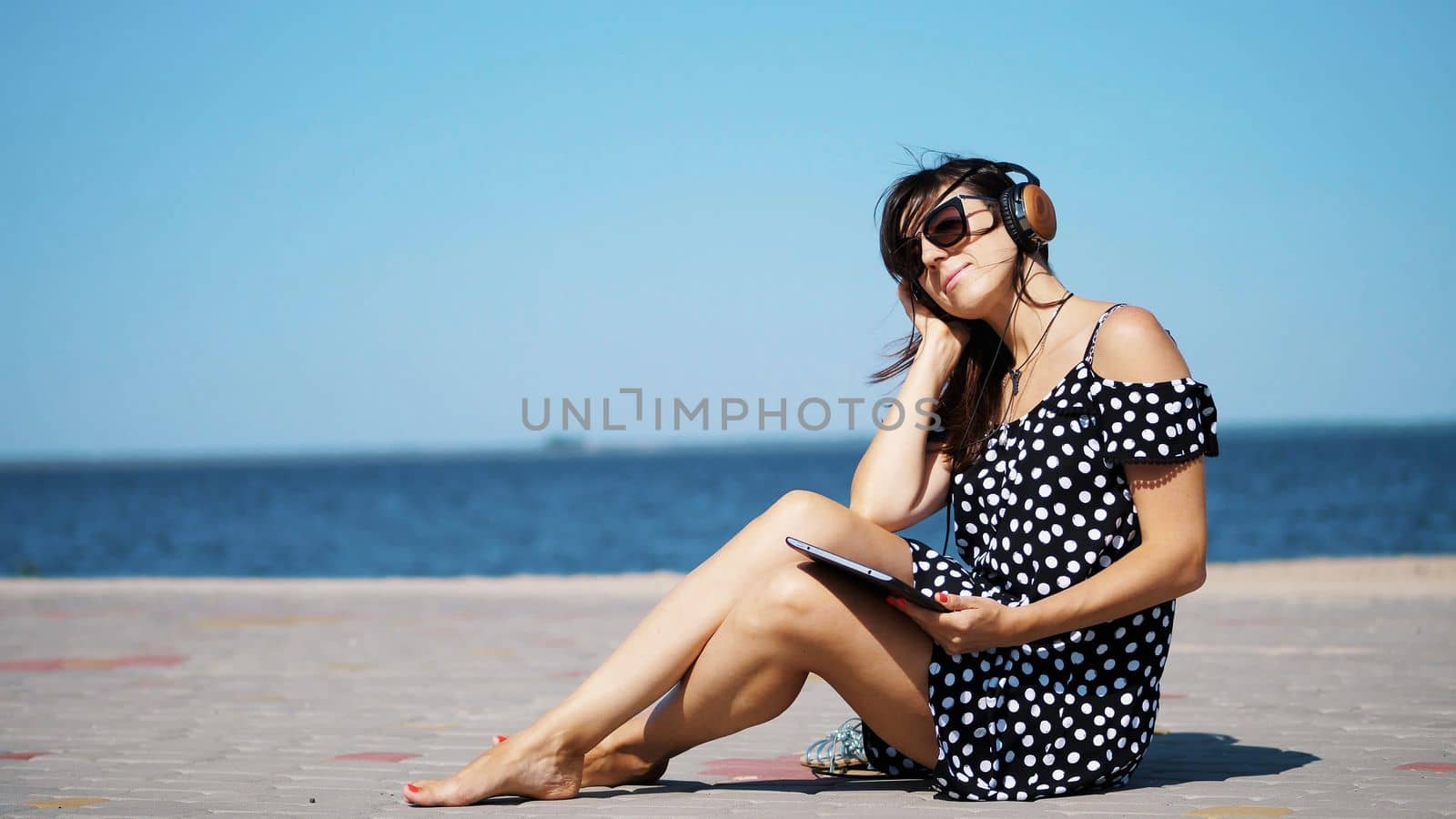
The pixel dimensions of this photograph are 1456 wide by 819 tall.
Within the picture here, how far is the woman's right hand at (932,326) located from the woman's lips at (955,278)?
17 cm

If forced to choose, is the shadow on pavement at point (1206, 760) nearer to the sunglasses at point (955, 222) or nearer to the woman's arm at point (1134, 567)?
the woman's arm at point (1134, 567)

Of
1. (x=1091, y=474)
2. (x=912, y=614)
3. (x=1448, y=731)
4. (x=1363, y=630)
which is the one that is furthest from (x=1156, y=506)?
(x=1363, y=630)

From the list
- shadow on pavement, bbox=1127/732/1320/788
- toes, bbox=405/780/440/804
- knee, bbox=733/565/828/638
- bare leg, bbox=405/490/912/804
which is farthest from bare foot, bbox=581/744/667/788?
shadow on pavement, bbox=1127/732/1320/788

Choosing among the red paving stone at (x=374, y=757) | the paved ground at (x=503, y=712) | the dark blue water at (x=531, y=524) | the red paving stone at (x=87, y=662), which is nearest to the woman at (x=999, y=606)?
the paved ground at (x=503, y=712)

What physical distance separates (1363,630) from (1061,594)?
4.63 meters

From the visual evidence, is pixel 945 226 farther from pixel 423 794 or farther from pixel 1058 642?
pixel 423 794

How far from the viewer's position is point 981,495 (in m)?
2.93

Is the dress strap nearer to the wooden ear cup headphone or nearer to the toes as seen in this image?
the wooden ear cup headphone

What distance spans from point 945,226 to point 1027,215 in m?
0.18

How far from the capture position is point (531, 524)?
44.4 m

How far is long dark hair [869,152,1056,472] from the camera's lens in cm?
307

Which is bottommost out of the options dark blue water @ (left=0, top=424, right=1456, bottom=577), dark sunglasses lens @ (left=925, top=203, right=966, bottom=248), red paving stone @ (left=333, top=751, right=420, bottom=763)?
dark blue water @ (left=0, top=424, right=1456, bottom=577)

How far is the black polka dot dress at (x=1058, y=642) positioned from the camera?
2.77 m

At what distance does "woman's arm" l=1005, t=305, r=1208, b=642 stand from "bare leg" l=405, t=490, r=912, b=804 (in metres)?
0.35
